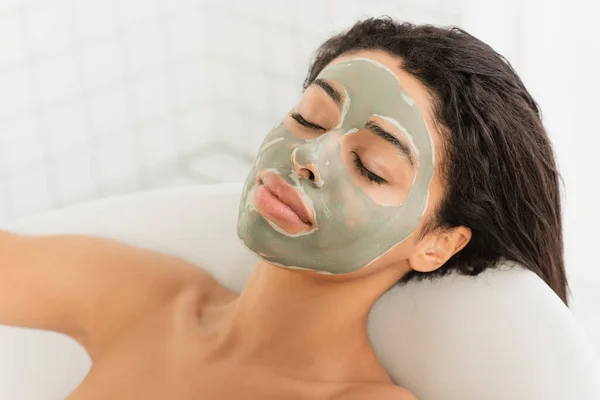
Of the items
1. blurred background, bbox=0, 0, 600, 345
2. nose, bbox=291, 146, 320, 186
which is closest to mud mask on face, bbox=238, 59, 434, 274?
nose, bbox=291, 146, 320, 186

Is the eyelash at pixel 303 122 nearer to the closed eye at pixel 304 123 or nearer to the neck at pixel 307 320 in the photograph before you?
the closed eye at pixel 304 123

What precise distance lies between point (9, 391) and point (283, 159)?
24.5 inches

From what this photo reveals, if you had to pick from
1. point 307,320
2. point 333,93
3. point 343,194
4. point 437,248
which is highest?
point 333,93

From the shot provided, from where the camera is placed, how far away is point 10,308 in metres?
1.32

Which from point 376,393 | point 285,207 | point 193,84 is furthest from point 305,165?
point 193,84

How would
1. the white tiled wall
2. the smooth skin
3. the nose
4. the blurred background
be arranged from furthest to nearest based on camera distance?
the white tiled wall → the blurred background → the smooth skin → the nose

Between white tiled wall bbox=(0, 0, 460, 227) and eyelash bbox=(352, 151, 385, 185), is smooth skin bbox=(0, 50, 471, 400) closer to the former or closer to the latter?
eyelash bbox=(352, 151, 385, 185)

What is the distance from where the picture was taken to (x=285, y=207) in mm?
1066

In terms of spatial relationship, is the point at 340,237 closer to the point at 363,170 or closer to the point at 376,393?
the point at 363,170

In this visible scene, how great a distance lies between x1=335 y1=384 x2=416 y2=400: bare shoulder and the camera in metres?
1.12

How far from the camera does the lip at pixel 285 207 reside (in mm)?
1063

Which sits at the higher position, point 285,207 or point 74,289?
point 285,207

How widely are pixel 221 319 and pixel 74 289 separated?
24 centimetres

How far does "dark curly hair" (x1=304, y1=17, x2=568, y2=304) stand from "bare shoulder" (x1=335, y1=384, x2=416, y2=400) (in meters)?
0.23
